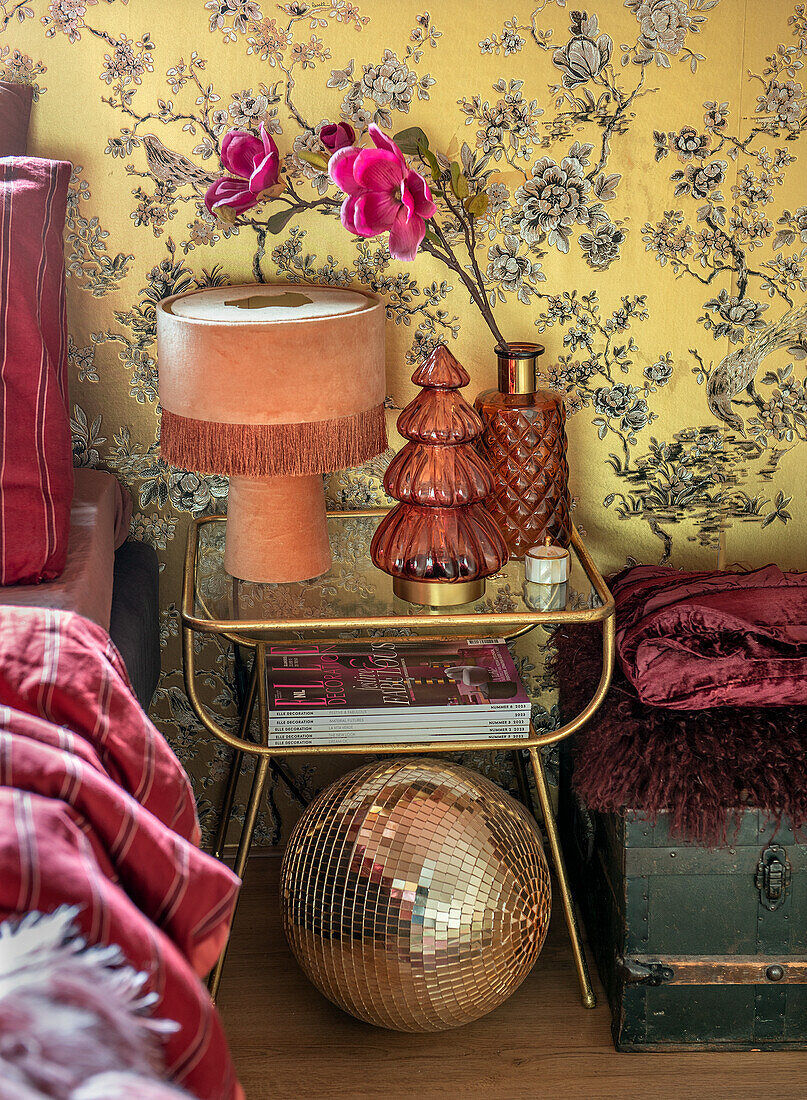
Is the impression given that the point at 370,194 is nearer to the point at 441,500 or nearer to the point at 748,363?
the point at 441,500

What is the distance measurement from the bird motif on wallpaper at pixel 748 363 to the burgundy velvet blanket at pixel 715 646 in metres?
0.32

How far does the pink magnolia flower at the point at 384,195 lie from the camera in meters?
1.40

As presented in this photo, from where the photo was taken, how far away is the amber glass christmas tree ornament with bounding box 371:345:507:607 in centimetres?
141

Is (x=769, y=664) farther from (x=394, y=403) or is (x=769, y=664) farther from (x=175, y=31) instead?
(x=175, y=31)

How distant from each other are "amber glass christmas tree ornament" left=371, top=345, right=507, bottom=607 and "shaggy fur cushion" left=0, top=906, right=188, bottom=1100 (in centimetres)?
76

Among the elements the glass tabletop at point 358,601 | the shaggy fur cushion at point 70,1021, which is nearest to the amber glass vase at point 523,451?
the glass tabletop at point 358,601

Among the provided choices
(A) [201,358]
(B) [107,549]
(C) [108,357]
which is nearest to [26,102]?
(C) [108,357]

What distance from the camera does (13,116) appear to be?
1.47 meters

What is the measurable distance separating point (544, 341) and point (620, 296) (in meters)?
0.13

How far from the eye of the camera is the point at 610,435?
1.73 meters

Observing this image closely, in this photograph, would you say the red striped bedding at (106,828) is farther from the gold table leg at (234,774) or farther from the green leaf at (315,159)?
the green leaf at (315,159)

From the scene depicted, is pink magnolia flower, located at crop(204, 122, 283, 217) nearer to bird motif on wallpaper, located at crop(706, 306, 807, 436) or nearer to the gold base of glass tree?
the gold base of glass tree

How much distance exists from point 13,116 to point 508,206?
718 millimetres

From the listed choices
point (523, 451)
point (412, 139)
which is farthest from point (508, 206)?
point (523, 451)
